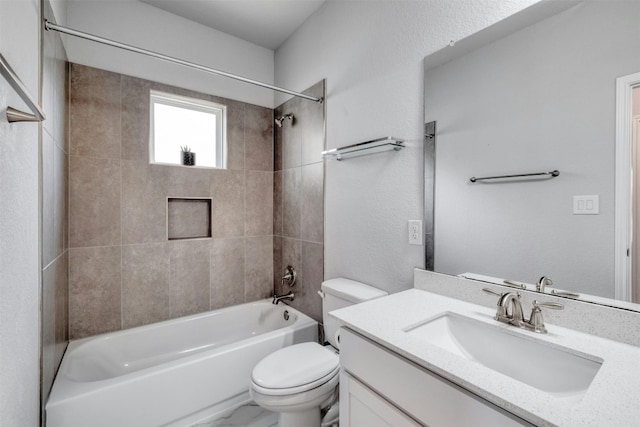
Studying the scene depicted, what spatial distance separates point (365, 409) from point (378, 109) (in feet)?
4.69

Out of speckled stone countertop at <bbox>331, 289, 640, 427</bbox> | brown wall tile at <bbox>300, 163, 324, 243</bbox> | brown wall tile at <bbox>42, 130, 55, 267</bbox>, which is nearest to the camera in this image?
speckled stone countertop at <bbox>331, 289, 640, 427</bbox>

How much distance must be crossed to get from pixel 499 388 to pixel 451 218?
2.59 feet

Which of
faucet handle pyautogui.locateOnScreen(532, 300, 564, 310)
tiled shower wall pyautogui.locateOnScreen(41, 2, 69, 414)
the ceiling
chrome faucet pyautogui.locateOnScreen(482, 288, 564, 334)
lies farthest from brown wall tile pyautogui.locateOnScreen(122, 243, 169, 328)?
faucet handle pyautogui.locateOnScreen(532, 300, 564, 310)

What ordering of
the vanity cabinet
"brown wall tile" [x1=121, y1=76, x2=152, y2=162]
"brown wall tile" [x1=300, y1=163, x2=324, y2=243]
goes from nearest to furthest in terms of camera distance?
the vanity cabinet, "brown wall tile" [x1=121, y1=76, x2=152, y2=162], "brown wall tile" [x1=300, y1=163, x2=324, y2=243]

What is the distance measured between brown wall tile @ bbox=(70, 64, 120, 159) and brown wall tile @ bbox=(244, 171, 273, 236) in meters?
0.99

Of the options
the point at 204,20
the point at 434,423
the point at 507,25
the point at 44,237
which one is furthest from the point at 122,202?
the point at 507,25

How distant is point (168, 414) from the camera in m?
1.47

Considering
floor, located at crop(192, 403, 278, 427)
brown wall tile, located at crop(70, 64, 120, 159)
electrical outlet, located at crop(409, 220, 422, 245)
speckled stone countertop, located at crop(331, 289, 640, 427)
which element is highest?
brown wall tile, located at crop(70, 64, 120, 159)

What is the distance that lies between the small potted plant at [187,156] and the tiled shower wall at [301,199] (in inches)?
27.8

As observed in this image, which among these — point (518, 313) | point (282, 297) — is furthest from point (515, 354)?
point (282, 297)

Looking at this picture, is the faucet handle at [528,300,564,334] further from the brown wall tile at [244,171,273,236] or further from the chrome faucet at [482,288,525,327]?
the brown wall tile at [244,171,273,236]

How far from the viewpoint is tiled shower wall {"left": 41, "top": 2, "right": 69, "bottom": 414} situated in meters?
1.20

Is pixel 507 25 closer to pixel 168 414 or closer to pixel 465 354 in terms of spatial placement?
pixel 465 354

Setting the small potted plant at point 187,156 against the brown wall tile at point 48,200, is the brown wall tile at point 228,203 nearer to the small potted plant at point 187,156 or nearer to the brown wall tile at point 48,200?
the small potted plant at point 187,156
